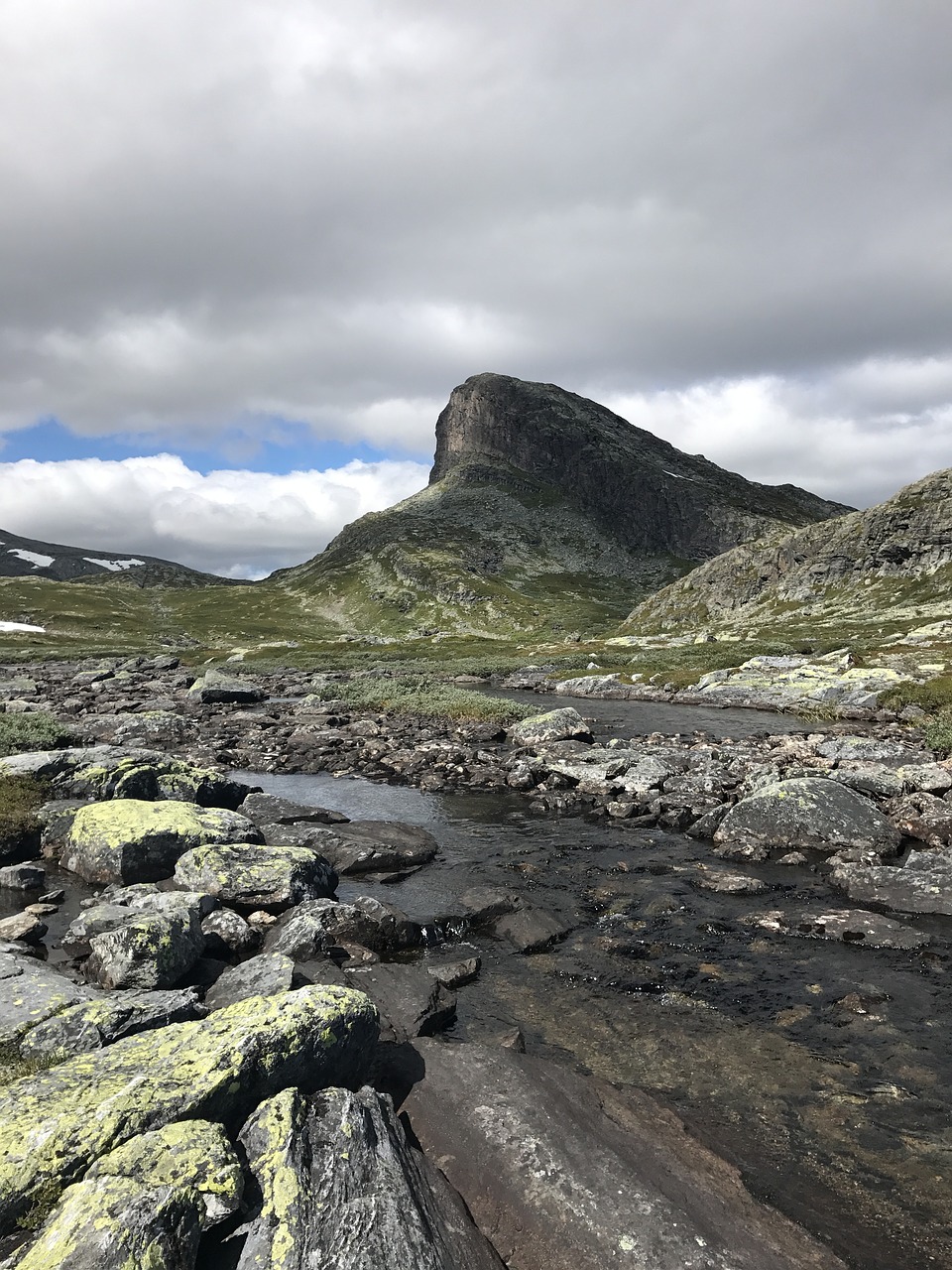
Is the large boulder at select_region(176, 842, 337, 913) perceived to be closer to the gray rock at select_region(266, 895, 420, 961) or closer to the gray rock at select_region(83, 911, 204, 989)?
the gray rock at select_region(266, 895, 420, 961)

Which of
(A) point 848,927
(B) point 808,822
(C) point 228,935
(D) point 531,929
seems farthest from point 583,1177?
(B) point 808,822

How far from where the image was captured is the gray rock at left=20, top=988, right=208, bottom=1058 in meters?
8.87

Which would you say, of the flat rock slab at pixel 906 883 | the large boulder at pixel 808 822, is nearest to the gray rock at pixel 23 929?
the large boulder at pixel 808 822

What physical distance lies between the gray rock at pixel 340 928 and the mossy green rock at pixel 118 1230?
25.0 ft

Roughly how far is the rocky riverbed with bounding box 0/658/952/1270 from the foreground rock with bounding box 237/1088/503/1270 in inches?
1.2

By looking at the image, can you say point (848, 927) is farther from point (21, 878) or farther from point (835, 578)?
point (835, 578)

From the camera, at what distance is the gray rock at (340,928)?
1348cm

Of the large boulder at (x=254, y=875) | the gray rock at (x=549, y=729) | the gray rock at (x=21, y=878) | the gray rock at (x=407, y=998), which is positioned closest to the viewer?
the gray rock at (x=407, y=998)

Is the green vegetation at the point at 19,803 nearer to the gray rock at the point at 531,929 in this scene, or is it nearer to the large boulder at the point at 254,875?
the large boulder at the point at 254,875

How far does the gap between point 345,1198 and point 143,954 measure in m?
7.22

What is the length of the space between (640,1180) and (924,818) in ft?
60.5

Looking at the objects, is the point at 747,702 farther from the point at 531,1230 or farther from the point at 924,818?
the point at 531,1230

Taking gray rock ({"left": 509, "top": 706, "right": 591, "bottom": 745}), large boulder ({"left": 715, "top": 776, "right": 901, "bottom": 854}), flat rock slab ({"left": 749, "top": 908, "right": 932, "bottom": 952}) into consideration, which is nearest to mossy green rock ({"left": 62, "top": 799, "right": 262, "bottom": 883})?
flat rock slab ({"left": 749, "top": 908, "right": 932, "bottom": 952})

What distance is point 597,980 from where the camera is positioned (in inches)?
519
